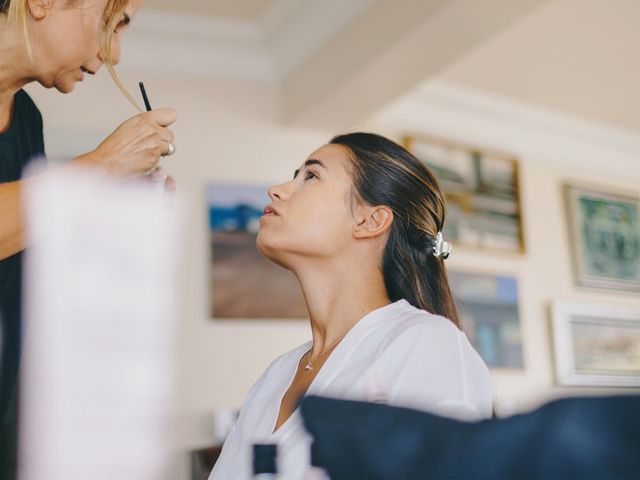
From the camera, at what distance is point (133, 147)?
156cm

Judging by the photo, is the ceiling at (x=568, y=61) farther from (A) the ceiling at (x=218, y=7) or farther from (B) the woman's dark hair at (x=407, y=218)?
(B) the woman's dark hair at (x=407, y=218)

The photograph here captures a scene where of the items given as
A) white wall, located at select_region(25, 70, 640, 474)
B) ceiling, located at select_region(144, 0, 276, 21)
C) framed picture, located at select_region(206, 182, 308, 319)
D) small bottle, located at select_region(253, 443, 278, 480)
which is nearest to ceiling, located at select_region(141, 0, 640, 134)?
ceiling, located at select_region(144, 0, 276, 21)

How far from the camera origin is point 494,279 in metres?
4.31

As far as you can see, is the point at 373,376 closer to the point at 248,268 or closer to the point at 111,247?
the point at 111,247

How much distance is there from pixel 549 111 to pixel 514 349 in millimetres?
1325

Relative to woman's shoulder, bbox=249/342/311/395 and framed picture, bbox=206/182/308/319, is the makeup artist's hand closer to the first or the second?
woman's shoulder, bbox=249/342/311/395

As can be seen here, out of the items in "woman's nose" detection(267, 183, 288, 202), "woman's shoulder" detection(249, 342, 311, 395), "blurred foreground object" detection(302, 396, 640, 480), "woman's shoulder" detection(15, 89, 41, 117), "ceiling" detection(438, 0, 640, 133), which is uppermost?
"ceiling" detection(438, 0, 640, 133)

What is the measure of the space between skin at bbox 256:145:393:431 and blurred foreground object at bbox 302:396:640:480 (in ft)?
3.92

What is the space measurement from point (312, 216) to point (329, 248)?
0.07 metres

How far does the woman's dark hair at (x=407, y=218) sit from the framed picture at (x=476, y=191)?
245cm

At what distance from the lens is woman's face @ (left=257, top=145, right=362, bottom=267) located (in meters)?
1.66

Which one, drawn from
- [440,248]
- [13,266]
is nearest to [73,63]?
[13,266]

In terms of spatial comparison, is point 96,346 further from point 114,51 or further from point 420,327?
point 420,327

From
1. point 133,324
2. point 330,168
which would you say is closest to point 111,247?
point 133,324
